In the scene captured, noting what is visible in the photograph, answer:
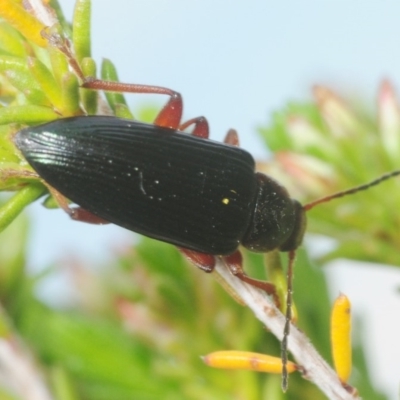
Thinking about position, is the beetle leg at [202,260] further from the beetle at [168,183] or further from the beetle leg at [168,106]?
the beetle leg at [168,106]

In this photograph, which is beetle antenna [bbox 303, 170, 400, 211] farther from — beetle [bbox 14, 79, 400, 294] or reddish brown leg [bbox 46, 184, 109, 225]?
reddish brown leg [bbox 46, 184, 109, 225]

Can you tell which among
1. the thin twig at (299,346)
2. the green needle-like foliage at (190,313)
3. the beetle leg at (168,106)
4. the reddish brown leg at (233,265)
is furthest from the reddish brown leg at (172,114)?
the thin twig at (299,346)

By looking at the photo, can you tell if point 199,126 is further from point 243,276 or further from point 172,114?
point 243,276

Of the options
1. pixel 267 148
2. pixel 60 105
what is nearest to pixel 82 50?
pixel 60 105

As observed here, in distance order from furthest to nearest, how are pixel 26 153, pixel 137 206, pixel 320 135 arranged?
pixel 320 135
pixel 137 206
pixel 26 153

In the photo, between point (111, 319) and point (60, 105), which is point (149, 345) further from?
point (60, 105)

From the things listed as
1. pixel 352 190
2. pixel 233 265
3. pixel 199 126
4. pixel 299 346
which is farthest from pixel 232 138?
pixel 299 346

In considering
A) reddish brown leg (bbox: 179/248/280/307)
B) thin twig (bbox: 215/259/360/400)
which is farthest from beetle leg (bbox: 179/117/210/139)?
thin twig (bbox: 215/259/360/400)
